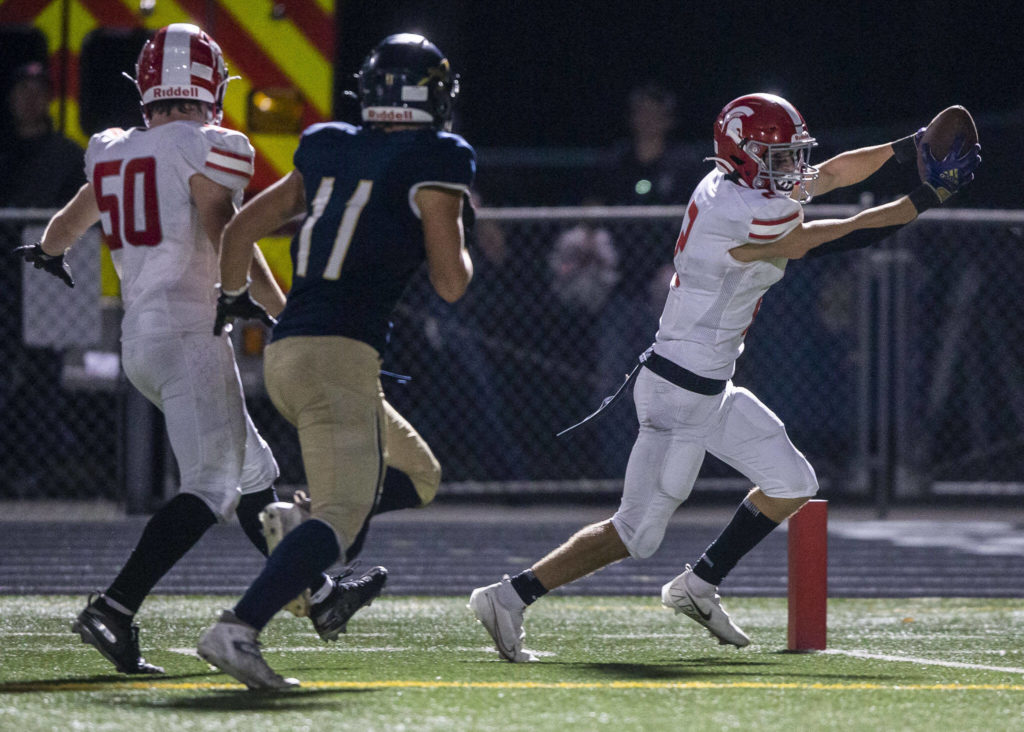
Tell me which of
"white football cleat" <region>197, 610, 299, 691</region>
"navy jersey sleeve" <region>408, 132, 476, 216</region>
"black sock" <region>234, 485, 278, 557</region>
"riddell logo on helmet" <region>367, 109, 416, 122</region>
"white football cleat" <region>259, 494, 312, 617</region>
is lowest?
"white football cleat" <region>197, 610, 299, 691</region>

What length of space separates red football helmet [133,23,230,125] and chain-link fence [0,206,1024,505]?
3.98 metres

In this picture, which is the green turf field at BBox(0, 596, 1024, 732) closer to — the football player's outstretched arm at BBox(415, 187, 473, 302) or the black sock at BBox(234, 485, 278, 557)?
the black sock at BBox(234, 485, 278, 557)

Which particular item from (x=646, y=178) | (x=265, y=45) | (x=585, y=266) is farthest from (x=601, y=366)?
(x=265, y=45)

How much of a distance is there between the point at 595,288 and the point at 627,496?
14.1 ft

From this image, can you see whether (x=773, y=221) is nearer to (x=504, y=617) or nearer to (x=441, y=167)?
(x=441, y=167)

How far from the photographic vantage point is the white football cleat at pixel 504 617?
5184 mm

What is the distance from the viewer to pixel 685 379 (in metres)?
5.37

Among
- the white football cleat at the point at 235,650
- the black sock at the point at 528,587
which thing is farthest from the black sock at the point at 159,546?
the black sock at the point at 528,587

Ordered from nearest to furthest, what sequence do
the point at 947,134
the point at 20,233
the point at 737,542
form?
the point at 947,134
the point at 737,542
the point at 20,233

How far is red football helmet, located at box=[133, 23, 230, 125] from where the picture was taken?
5004 millimetres

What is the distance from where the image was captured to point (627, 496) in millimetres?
5371

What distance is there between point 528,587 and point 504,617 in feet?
0.48

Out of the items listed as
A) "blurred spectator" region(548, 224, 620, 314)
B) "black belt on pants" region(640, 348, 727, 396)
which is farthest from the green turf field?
"blurred spectator" region(548, 224, 620, 314)

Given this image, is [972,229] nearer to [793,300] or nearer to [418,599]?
[793,300]
